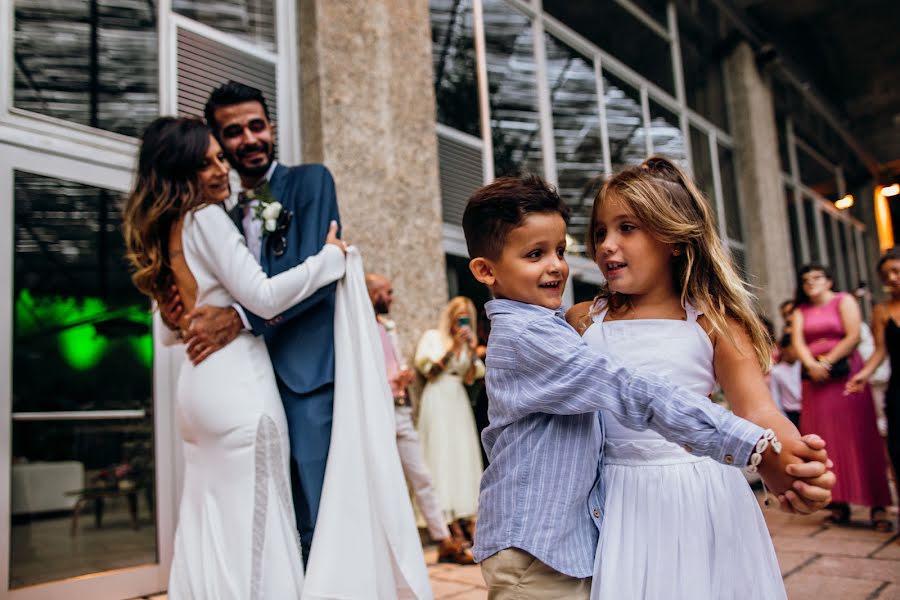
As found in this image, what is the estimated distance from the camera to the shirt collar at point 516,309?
1.53m

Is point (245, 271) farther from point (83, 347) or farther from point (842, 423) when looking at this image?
point (842, 423)

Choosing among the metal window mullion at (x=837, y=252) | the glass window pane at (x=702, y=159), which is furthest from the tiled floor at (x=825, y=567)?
the metal window mullion at (x=837, y=252)

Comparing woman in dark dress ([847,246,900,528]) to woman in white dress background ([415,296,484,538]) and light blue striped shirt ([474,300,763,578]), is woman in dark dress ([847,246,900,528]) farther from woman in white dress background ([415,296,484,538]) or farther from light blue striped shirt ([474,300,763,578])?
light blue striped shirt ([474,300,763,578])

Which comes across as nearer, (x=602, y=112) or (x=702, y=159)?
(x=602, y=112)

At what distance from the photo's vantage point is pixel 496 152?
22.1 feet

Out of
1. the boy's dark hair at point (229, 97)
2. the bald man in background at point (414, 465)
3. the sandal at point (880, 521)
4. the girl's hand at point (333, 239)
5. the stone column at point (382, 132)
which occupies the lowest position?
the sandal at point (880, 521)

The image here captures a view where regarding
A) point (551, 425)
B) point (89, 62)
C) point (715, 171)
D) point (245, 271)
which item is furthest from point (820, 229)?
point (551, 425)

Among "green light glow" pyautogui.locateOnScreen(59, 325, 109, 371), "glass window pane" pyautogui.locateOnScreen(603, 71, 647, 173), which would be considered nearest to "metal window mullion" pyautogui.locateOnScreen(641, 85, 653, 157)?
"glass window pane" pyautogui.locateOnScreen(603, 71, 647, 173)

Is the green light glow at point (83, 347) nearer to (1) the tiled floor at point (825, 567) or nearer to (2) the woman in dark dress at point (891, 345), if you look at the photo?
(1) the tiled floor at point (825, 567)

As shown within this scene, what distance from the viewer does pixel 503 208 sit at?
1571 mm

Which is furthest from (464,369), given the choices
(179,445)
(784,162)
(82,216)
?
(784,162)

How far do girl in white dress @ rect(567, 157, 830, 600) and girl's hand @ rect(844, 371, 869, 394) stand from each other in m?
4.06

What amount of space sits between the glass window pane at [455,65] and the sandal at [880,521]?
13.6ft

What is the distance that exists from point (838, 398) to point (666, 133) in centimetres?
543
